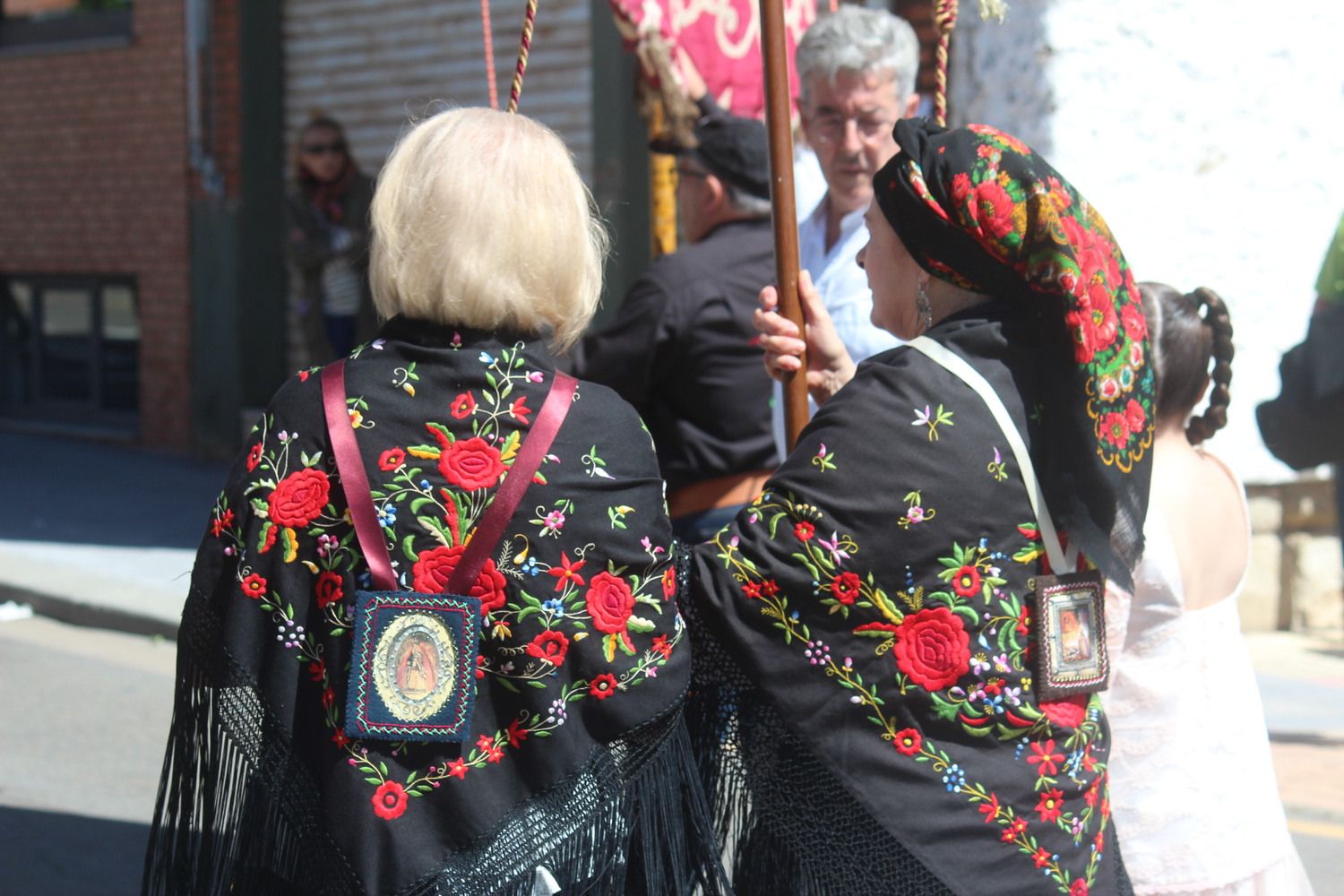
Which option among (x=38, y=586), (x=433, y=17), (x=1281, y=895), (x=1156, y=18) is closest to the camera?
(x=1281, y=895)

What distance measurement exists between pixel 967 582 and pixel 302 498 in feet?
3.11

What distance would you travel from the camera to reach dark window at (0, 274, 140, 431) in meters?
12.3

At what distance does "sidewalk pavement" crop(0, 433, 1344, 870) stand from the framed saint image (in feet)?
8.19

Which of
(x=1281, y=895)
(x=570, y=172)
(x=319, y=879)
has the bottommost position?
(x=1281, y=895)

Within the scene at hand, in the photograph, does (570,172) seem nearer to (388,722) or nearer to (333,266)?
(388,722)

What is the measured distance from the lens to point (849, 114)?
12.9 ft

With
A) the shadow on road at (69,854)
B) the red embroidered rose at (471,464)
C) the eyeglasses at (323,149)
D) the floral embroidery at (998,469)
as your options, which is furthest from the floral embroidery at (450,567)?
Result: the eyeglasses at (323,149)

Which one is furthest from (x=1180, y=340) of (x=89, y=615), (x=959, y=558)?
(x=89, y=615)

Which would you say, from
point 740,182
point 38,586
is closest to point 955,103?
point 740,182

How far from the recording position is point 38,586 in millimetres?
7762

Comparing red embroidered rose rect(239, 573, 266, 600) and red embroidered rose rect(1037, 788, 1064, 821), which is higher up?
red embroidered rose rect(239, 573, 266, 600)

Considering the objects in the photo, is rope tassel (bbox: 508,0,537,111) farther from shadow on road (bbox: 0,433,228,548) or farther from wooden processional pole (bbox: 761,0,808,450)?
shadow on road (bbox: 0,433,228,548)

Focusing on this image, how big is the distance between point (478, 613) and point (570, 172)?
0.65 meters

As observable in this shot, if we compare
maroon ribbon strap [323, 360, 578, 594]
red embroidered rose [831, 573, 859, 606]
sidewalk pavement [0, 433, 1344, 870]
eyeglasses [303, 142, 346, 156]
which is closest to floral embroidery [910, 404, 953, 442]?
red embroidered rose [831, 573, 859, 606]
